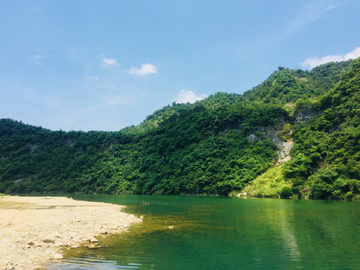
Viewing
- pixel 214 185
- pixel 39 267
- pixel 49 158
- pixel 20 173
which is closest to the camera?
pixel 39 267

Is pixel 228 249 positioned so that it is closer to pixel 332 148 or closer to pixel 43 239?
pixel 43 239

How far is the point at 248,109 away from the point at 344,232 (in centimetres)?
8415

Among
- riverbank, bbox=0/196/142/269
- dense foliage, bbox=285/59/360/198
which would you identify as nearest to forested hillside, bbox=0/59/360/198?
dense foliage, bbox=285/59/360/198

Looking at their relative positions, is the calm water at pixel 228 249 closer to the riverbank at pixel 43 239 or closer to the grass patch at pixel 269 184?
the riverbank at pixel 43 239

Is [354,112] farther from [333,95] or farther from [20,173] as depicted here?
[20,173]

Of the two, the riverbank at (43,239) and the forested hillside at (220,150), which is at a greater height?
the forested hillside at (220,150)

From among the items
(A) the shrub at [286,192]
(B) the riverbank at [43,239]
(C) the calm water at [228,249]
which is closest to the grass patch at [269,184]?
(A) the shrub at [286,192]

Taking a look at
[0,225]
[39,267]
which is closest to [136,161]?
[0,225]

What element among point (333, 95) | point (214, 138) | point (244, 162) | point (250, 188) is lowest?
point (250, 188)

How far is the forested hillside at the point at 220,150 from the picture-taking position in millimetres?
57781

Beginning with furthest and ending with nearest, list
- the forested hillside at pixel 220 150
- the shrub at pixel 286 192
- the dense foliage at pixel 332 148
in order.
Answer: the forested hillside at pixel 220 150
the shrub at pixel 286 192
the dense foliage at pixel 332 148

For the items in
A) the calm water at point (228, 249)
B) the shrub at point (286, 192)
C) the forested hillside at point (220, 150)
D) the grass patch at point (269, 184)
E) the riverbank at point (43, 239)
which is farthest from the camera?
the grass patch at point (269, 184)

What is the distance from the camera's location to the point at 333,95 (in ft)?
228

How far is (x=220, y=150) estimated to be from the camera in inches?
3595
